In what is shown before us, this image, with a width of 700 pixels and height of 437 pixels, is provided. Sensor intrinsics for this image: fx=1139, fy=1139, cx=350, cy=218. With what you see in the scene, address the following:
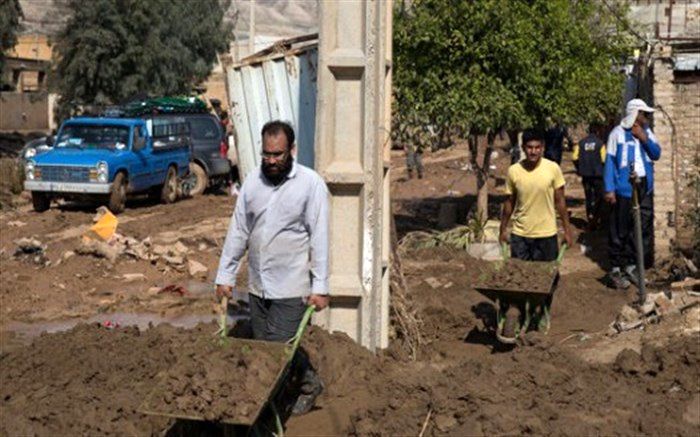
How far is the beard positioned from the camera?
22.9ft

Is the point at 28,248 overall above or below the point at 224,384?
below

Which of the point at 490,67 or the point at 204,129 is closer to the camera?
the point at 490,67

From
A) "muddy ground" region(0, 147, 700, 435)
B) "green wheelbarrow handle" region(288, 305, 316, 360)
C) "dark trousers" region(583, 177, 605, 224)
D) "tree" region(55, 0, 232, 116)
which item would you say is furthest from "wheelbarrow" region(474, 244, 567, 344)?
"tree" region(55, 0, 232, 116)

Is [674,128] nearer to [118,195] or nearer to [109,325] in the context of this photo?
[109,325]

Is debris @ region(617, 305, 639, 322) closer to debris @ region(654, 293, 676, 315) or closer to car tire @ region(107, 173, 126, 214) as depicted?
debris @ region(654, 293, 676, 315)

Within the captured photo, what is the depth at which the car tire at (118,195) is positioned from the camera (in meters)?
22.3

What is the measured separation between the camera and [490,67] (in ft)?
53.6

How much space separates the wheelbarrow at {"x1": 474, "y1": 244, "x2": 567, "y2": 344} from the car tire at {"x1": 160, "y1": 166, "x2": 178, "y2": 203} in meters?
15.8

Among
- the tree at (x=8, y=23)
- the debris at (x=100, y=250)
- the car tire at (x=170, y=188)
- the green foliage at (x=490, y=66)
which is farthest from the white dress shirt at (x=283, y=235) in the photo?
the tree at (x=8, y=23)

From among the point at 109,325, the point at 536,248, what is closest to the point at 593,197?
the point at 536,248

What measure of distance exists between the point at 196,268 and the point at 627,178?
20.2 feet

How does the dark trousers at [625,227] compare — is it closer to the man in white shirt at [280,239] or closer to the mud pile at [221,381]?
the man in white shirt at [280,239]

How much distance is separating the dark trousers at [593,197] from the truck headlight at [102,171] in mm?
9256

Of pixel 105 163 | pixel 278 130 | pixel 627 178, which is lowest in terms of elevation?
pixel 105 163
